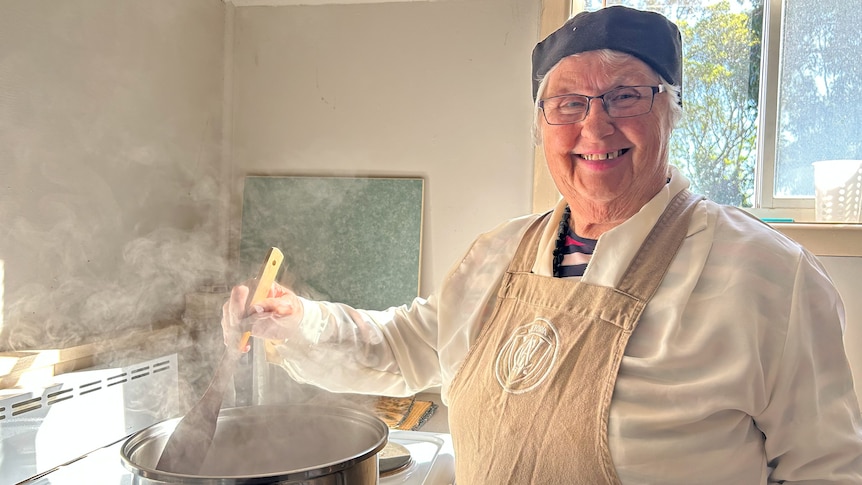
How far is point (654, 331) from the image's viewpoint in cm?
90

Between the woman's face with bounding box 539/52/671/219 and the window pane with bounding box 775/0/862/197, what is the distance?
117cm

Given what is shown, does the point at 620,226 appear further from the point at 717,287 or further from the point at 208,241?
the point at 208,241

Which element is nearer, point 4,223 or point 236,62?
point 4,223

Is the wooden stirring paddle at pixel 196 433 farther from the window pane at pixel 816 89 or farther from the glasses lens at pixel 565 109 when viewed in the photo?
the window pane at pixel 816 89

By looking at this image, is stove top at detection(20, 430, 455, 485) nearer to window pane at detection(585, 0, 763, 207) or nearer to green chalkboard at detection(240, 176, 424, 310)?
green chalkboard at detection(240, 176, 424, 310)

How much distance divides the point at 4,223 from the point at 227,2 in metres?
1.20

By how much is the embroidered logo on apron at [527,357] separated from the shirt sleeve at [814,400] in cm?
29

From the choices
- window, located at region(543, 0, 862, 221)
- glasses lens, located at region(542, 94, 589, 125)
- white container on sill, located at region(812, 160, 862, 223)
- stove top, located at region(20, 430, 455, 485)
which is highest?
window, located at region(543, 0, 862, 221)

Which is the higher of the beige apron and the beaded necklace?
the beaded necklace

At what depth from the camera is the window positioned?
6.35 feet

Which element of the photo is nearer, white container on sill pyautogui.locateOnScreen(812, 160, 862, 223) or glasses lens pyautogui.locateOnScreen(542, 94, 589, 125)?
glasses lens pyautogui.locateOnScreen(542, 94, 589, 125)

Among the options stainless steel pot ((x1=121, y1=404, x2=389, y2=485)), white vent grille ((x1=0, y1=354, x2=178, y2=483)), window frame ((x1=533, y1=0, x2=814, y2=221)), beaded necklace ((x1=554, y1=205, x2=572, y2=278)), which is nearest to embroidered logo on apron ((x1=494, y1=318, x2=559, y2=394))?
beaded necklace ((x1=554, y1=205, x2=572, y2=278))

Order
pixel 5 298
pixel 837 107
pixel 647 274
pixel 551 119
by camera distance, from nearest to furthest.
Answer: pixel 647 274 → pixel 551 119 → pixel 5 298 → pixel 837 107

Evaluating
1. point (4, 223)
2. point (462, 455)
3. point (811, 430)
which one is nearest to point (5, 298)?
point (4, 223)
